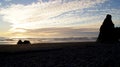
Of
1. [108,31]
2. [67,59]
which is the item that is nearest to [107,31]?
[108,31]

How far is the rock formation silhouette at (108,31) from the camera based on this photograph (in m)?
44.1

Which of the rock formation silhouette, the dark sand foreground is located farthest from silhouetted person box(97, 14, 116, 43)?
the dark sand foreground

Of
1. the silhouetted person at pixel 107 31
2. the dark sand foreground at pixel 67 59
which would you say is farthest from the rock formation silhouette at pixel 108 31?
the dark sand foreground at pixel 67 59

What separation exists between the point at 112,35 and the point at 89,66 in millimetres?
33055

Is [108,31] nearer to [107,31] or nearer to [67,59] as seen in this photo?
[107,31]

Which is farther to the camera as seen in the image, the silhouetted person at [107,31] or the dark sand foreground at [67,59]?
the silhouetted person at [107,31]

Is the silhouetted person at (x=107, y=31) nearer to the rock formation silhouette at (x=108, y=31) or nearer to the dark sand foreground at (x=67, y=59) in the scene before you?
the rock formation silhouette at (x=108, y=31)

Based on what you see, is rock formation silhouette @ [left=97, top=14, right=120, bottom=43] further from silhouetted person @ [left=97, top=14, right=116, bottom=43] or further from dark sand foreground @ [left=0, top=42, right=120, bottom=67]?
dark sand foreground @ [left=0, top=42, right=120, bottom=67]

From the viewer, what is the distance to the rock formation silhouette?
1735 inches

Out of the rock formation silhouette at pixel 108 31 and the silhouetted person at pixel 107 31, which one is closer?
the rock formation silhouette at pixel 108 31

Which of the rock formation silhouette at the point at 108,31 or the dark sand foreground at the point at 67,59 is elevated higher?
the rock formation silhouette at the point at 108,31

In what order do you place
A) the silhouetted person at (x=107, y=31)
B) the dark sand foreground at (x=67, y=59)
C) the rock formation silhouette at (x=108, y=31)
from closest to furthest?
1. the dark sand foreground at (x=67, y=59)
2. the rock formation silhouette at (x=108, y=31)
3. the silhouetted person at (x=107, y=31)

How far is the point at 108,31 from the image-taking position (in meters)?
44.6

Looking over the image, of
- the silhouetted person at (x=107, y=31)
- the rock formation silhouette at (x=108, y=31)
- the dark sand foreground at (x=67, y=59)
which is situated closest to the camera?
the dark sand foreground at (x=67, y=59)
